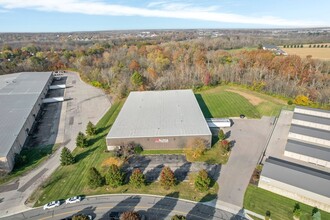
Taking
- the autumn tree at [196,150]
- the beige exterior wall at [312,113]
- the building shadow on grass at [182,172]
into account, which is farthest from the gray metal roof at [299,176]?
the beige exterior wall at [312,113]

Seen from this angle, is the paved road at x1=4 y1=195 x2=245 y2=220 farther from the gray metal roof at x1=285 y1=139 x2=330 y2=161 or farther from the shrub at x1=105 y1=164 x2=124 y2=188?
the gray metal roof at x1=285 y1=139 x2=330 y2=161

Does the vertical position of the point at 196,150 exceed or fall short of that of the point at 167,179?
it exceeds it

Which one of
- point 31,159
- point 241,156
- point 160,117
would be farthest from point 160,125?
point 31,159

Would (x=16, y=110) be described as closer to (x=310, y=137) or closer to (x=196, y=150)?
(x=196, y=150)

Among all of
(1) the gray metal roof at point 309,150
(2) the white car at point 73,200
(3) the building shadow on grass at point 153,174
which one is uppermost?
(1) the gray metal roof at point 309,150

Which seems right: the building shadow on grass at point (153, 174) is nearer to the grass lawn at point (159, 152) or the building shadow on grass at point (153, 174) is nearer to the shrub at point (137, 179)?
the shrub at point (137, 179)

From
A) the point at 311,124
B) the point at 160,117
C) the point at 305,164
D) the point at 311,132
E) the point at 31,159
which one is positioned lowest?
the point at 31,159

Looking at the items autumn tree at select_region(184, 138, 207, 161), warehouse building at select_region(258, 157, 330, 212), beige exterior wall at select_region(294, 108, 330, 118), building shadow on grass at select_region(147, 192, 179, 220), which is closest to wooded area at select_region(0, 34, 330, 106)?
beige exterior wall at select_region(294, 108, 330, 118)
